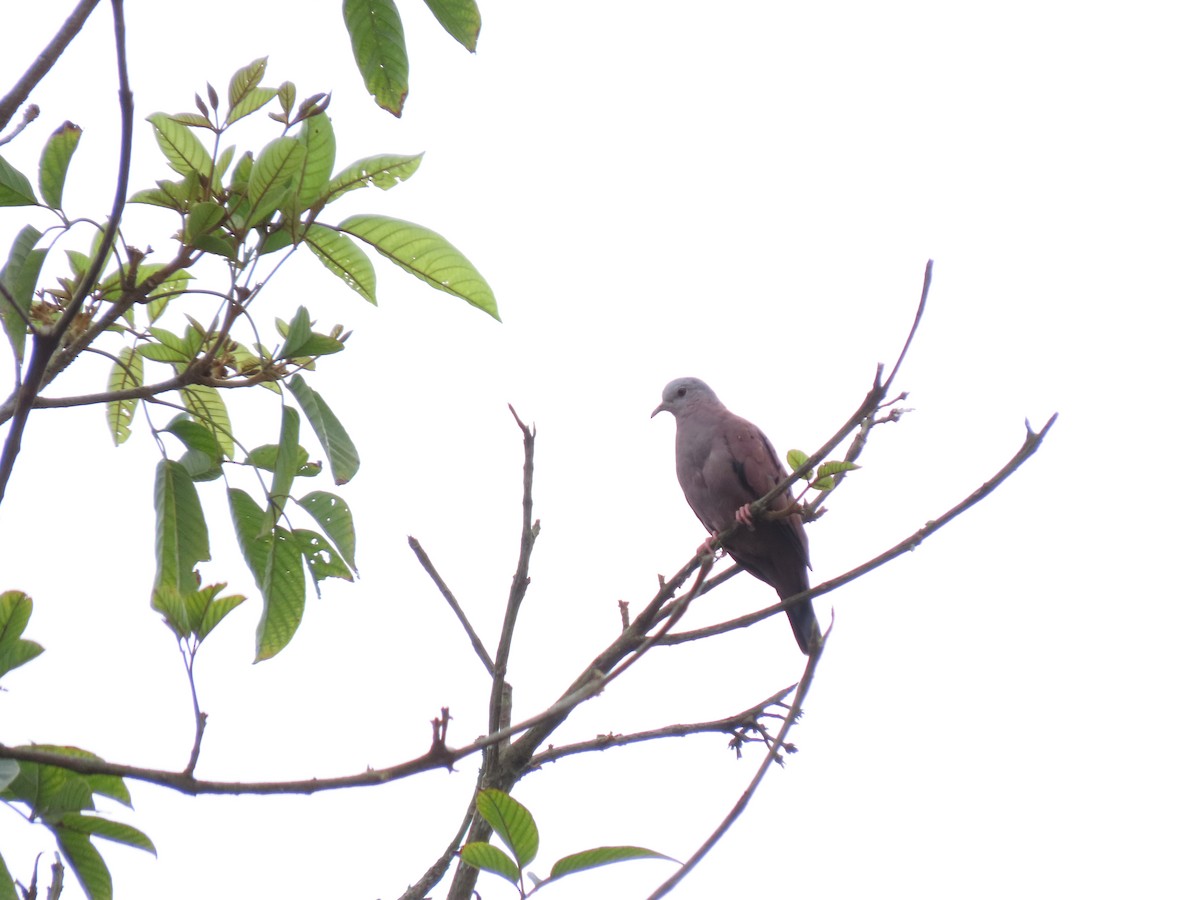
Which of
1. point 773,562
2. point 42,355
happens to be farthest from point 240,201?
point 773,562

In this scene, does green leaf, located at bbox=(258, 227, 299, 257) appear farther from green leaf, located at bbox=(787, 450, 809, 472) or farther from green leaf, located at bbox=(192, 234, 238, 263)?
green leaf, located at bbox=(787, 450, 809, 472)

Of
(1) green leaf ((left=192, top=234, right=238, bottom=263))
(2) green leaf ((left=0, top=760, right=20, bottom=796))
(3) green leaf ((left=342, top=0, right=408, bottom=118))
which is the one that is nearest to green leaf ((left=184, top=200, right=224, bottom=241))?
(1) green leaf ((left=192, top=234, right=238, bottom=263))

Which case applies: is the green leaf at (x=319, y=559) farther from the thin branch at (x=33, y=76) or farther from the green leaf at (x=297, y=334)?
the thin branch at (x=33, y=76)

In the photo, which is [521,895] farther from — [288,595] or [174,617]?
[288,595]

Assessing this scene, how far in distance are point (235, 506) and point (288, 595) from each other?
23 centimetres

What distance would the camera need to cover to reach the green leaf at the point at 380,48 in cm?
218

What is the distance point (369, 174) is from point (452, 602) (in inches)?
34.2

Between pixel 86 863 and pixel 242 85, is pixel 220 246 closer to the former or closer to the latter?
pixel 242 85

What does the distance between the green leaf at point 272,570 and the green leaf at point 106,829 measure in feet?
1.93

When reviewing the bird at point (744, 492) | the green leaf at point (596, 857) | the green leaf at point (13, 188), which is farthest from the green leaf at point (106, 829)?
the bird at point (744, 492)

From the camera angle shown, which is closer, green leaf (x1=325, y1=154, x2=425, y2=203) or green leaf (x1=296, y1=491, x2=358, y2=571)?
green leaf (x1=325, y1=154, x2=425, y2=203)

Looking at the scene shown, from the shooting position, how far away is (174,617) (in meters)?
1.76

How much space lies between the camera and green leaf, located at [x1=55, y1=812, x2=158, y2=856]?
1.95 meters

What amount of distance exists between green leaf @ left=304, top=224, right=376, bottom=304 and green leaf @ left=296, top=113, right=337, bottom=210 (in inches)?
5.6
